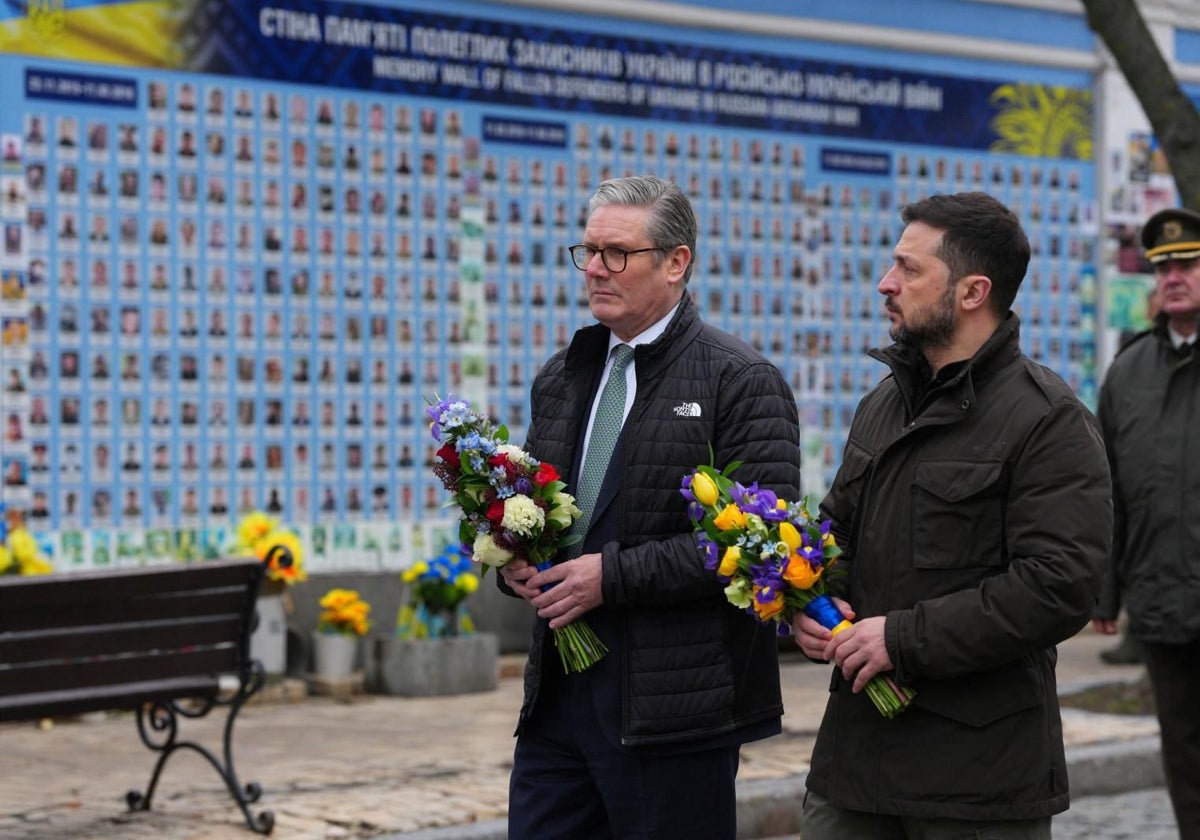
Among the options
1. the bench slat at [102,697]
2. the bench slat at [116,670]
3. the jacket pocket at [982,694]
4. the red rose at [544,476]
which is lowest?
the bench slat at [102,697]

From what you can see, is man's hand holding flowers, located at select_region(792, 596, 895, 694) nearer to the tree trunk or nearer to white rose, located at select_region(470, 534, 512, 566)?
white rose, located at select_region(470, 534, 512, 566)

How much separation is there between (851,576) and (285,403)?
6.88m

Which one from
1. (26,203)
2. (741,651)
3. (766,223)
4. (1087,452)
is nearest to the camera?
(1087,452)

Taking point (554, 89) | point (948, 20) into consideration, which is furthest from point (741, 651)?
point (948, 20)

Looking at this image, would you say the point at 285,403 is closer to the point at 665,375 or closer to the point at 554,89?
the point at 554,89

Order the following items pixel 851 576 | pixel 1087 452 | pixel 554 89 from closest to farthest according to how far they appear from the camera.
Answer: pixel 1087 452
pixel 851 576
pixel 554 89

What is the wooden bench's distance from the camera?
22.3ft

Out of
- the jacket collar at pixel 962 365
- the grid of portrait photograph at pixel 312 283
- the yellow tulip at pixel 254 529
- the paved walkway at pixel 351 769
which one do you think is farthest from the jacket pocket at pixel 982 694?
the grid of portrait photograph at pixel 312 283

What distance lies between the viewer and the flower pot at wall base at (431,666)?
1042 centimetres

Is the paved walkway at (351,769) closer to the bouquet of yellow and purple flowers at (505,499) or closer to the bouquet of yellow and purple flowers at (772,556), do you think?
the bouquet of yellow and purple flowers at (505,499)

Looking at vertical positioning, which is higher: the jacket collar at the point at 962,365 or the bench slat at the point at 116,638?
the jacket collar at the point at 962,365

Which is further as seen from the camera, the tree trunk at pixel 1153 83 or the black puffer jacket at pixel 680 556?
the tree trunk at pixel 1153 83

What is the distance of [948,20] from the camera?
511 inches

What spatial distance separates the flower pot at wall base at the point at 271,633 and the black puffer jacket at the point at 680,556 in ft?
19.4
